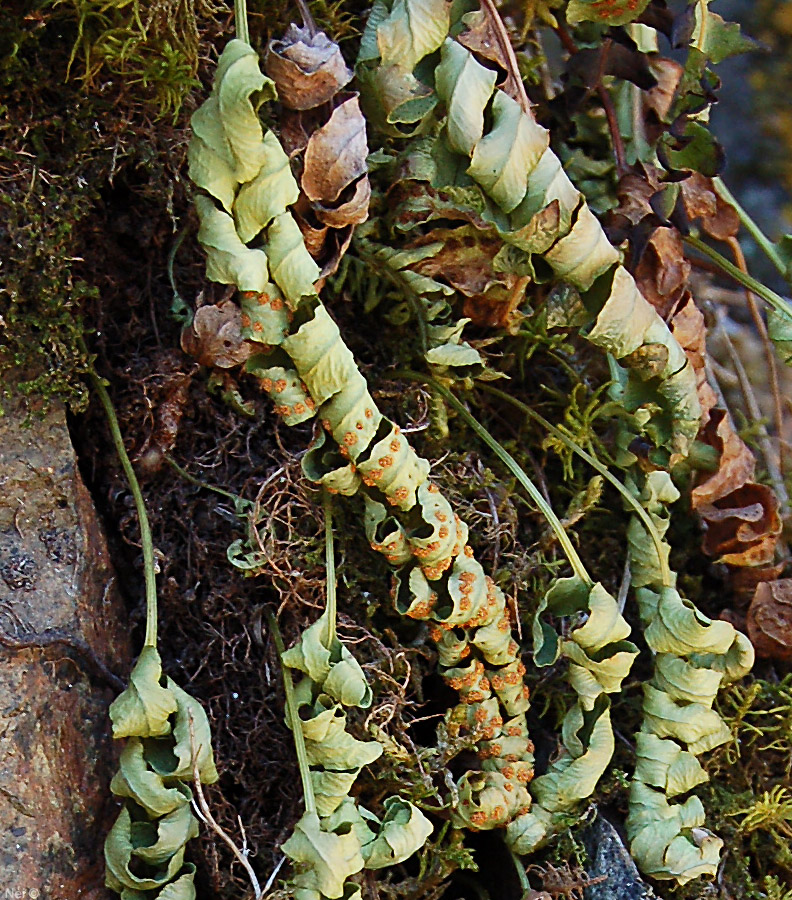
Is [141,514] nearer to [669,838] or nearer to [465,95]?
[465,95]

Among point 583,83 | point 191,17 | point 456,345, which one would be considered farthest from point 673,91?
point 191,17

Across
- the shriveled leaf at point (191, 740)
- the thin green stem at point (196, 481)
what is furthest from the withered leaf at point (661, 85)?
A: the shriveled leaf at point (191, 740)

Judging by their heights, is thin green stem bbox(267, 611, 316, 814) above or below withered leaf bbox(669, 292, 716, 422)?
below

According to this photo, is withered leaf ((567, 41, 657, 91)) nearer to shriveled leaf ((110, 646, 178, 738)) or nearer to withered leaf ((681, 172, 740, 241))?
withered leaf ((681, 172, 740, 241))

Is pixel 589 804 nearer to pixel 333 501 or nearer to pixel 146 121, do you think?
A: pixel 333 501

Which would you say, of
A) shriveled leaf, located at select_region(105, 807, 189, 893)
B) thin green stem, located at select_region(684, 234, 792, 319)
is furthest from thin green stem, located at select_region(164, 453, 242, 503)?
thin green stem, located at select_region(684, 234, 792, 319)

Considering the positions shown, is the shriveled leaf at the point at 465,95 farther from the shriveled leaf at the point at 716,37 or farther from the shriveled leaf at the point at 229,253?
the shriveled leaf at the point at 716,37
